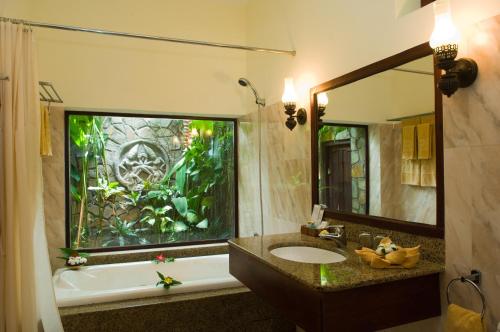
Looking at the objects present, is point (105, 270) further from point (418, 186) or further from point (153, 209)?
point (418, 186)

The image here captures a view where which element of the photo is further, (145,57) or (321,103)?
(145,57)

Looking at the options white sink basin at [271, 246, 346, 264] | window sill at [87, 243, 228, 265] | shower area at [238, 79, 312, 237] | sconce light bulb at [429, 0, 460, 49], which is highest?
sconce light bulb at [429, 0, 460, 49]

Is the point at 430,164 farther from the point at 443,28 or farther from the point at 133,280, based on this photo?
the point at 133,280

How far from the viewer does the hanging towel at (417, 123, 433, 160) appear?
1.60 meters

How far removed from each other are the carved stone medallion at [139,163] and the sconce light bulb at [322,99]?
1854mm

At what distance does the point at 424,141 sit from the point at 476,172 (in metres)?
0.29

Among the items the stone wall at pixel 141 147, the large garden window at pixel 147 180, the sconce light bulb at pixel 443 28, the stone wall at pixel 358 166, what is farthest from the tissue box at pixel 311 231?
the stone wall at pixel 141 147

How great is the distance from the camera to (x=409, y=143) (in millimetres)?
1704

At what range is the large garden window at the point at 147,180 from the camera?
3.34 m

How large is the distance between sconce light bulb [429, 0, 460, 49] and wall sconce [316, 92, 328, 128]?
0.96 m

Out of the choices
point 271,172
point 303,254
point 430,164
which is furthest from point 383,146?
point 271,172

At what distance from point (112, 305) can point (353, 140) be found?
6.11 feet

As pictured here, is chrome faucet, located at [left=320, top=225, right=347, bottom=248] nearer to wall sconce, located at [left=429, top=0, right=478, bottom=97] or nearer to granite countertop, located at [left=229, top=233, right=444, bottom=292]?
granite countertop, located at [left=229, top=233, right=444, bottom=292]

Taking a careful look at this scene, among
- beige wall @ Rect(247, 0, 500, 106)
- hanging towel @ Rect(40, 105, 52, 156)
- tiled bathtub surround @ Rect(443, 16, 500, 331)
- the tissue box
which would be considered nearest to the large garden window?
hanging towel @ Rect(40, 105, 52, 156)
